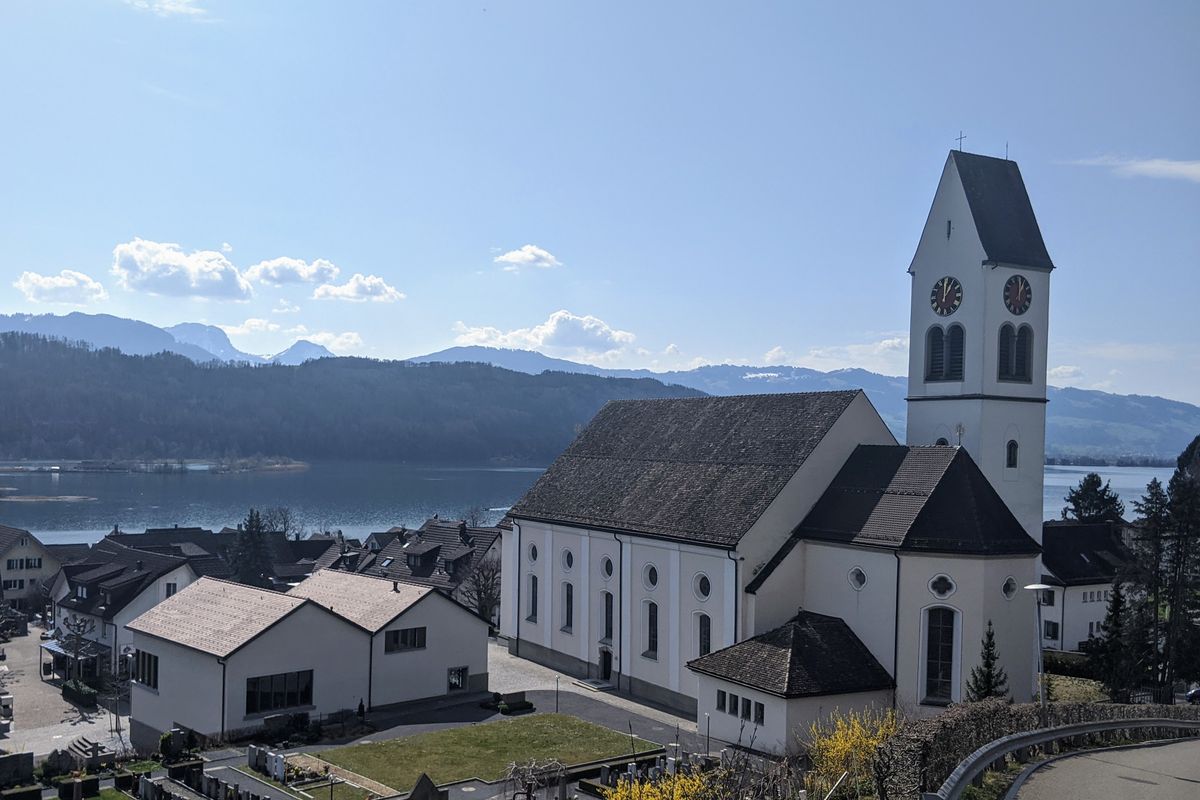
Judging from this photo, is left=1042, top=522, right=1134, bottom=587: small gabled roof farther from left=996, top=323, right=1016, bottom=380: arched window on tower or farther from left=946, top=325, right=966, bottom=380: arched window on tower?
left=946, top=325, right=966, bottom=380: arched window on tower

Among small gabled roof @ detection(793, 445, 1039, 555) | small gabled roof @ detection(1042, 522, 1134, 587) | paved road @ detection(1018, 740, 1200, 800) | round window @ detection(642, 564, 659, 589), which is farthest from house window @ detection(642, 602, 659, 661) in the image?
small gabled roof @ detection(1042, 522, 1134, 587)

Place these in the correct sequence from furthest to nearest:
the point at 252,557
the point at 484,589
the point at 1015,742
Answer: the point at 252,557 → the point at 484,589 → the point at 1015,742

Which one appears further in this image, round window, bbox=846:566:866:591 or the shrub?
round window, bbox=846:566:866:591

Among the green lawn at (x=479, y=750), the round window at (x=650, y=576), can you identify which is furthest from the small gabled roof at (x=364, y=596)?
the round window at (x=650, y=576)

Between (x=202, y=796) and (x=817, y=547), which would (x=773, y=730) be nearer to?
(x=817, y=547)

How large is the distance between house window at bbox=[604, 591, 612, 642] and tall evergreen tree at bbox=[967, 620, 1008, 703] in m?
16.3

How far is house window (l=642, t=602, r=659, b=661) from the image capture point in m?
42.3

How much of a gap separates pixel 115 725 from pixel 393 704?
Result: 1325cm

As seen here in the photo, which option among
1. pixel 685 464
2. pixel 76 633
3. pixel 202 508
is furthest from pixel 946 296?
pixel 202 508

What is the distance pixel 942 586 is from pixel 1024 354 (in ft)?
42.9

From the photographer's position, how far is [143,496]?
186m

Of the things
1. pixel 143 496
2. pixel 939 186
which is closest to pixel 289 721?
pixel 939 186

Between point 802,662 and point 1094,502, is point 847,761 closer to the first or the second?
point 802,662

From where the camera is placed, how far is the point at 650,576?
42688 millimetres
